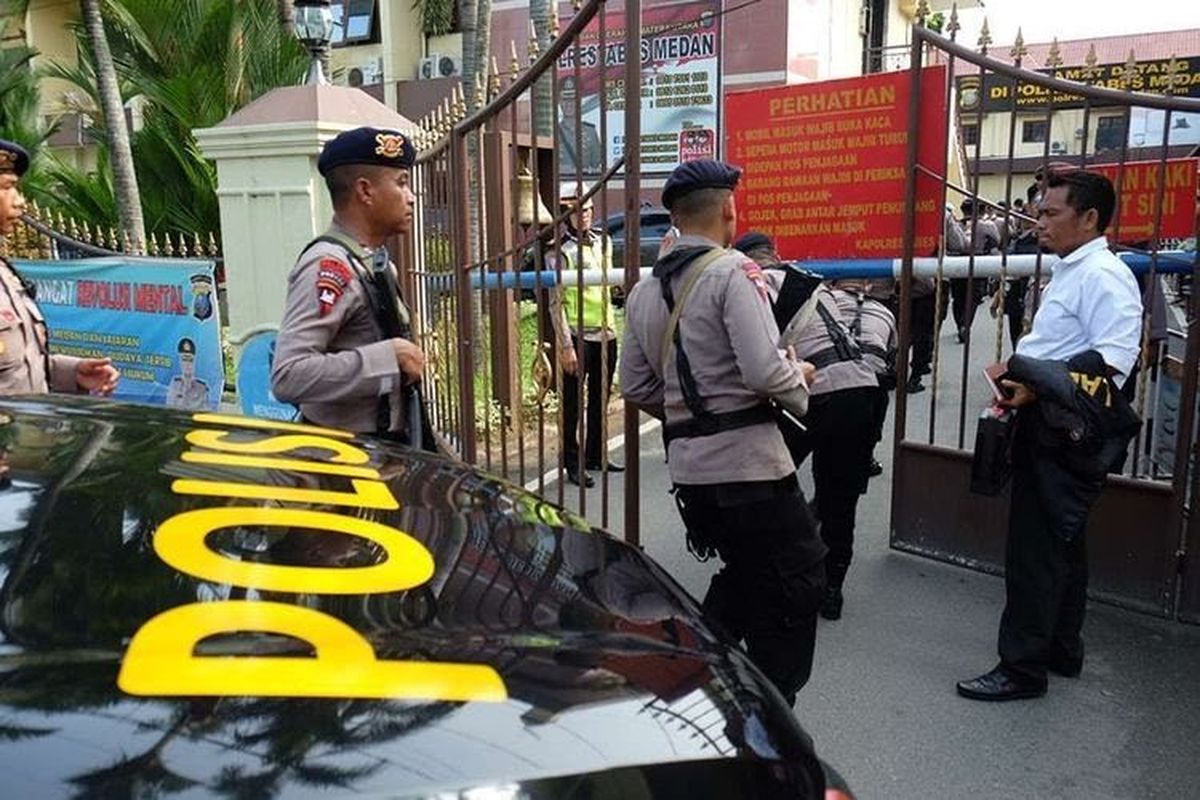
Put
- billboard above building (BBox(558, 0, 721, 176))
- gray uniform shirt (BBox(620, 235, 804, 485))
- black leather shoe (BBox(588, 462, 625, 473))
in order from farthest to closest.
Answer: billboard above building (BBox(558, 0, 721, 176))
black leather shoe (BBox(588, 462, 625, 473))
gray uniform shirt (BBox(620, 235, 804, 485))

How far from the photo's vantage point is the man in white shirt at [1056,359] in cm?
300

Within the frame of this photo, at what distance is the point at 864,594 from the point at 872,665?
0.63 m

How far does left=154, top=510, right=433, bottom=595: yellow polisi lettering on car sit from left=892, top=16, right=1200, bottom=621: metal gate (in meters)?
3.11

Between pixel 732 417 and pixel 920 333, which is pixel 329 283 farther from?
pixel 920 333

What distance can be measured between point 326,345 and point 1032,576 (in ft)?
7.56

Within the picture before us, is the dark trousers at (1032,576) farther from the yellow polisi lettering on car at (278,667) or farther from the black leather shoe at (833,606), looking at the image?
the yellow polisi lettering on car at (278,667)

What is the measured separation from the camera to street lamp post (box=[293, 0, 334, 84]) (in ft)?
15.4

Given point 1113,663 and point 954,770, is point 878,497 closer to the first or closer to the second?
point 1113,663

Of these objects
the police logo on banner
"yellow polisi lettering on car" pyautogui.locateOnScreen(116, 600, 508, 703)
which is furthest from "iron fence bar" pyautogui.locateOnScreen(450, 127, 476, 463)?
"yellow polisi lettering on car" pyautogui.locateOnScreen(116, 600, 508, 703)

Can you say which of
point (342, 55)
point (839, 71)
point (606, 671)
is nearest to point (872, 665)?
point (606, 671)

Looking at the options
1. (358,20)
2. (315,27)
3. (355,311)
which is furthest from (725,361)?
(358,20)

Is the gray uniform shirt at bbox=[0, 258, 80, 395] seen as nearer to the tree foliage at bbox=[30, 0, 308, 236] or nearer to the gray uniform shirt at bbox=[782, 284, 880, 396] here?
the gray uniform shirt at bbox=[782, 284, 880, 396]

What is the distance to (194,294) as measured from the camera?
5.15 m

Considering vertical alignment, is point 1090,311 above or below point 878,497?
above
